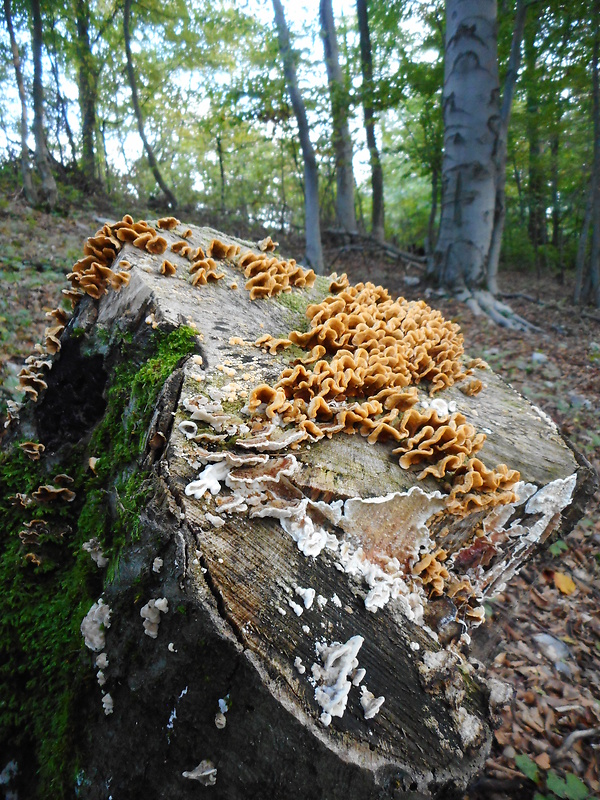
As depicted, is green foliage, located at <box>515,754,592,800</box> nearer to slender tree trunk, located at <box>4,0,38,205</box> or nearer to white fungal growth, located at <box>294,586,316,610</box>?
white fungal growth, located at <box>294,586,316,610</box>

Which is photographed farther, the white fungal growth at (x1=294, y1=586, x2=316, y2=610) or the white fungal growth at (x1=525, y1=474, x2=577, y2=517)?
the white fungal growth at (x1=525, y1=474, x2=577, y2=517)

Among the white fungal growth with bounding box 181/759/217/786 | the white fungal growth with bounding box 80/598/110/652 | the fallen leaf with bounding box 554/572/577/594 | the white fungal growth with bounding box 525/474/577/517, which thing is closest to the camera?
the white fungal growth with bounding box 181/759/217/786

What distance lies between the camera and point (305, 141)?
11.1 meters

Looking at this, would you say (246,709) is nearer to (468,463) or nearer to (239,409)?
(239,409)

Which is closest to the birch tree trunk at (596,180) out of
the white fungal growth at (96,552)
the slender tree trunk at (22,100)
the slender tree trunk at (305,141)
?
the slender tree trunk at (305,141)

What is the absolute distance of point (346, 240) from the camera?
16.5 metres

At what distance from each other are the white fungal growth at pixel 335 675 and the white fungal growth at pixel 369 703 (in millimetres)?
76

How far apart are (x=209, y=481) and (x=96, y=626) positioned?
32.8 inches

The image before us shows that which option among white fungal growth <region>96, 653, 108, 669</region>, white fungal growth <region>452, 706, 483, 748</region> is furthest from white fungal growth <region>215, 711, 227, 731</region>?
white fungal growth <region>452, 706, 483, 748</region>

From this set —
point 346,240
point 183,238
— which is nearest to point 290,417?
point 183,238

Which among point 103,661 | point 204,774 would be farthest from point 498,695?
point 103,661

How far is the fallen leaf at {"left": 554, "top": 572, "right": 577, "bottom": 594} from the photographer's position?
14.3ft

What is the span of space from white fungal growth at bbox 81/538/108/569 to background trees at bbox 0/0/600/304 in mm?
10693

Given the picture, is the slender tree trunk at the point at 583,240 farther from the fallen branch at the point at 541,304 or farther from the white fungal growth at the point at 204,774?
the white fungal growth at the point at 204,774
